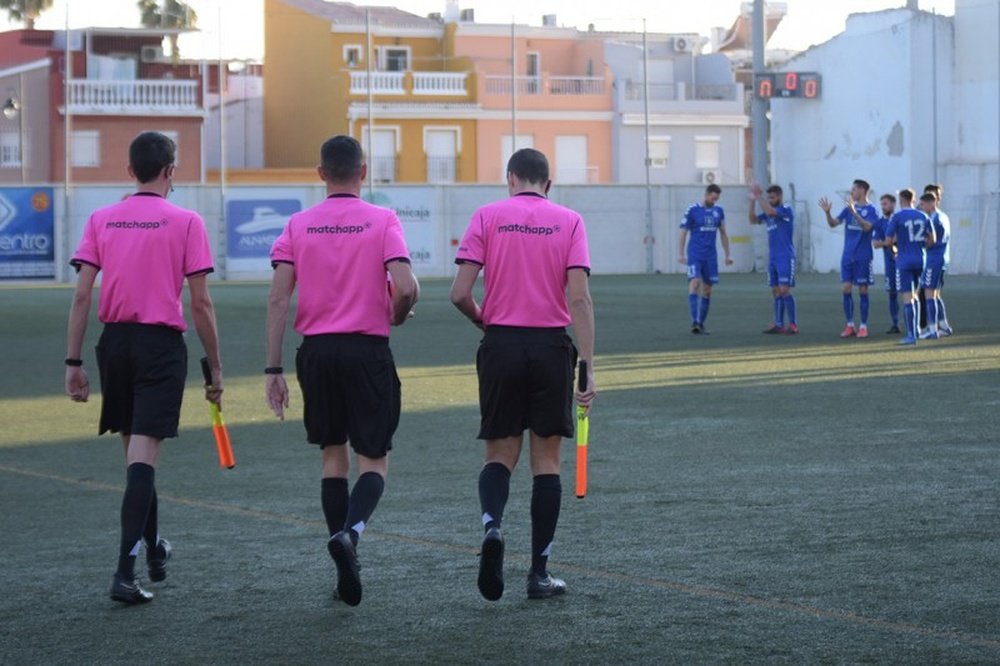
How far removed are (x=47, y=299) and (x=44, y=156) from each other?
27.4m

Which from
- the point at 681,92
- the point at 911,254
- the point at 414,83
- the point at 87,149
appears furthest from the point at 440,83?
the point at 911,254

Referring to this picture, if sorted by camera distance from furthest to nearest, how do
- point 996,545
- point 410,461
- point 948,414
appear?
point 948,414
point 410,461
point 996,545

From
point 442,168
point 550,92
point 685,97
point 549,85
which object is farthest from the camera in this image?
point 685,97

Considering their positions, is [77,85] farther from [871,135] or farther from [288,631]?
[288,631]

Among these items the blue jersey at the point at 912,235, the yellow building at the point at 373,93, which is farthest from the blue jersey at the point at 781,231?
the yellow building at the point at 373,93

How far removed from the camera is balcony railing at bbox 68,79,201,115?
6625 cm

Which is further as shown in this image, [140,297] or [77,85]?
[77,85]

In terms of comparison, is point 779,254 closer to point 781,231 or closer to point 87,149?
point 781,231

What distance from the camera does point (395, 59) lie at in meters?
76.1

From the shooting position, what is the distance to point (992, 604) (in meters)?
7.17

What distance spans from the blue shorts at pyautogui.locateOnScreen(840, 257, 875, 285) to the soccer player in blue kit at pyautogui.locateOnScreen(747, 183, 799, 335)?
0.73 m

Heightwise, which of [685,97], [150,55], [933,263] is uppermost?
[150,55]

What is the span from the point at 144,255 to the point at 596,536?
2752mm

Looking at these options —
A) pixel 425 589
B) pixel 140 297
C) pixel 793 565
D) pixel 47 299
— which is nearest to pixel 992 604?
pixel 793 565
